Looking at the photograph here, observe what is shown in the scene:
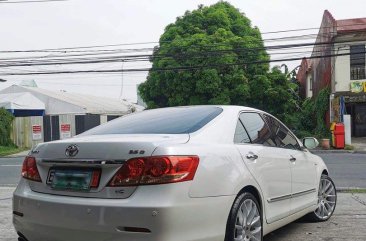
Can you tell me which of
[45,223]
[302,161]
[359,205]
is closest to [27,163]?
[45,223]

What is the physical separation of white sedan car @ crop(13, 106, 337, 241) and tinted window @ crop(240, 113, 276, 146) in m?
0.02

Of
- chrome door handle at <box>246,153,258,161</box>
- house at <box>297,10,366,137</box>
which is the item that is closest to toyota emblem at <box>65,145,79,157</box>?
chrome door handle at <box>246,153,258,161</box>

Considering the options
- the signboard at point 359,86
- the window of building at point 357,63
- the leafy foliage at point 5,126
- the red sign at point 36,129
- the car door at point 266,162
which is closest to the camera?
the car door at point 266,162

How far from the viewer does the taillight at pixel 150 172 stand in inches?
123

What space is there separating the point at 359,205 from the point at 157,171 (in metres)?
4.54

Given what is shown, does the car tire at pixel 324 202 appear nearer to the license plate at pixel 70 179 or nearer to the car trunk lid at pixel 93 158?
the car trunk lid at pixel 93 158

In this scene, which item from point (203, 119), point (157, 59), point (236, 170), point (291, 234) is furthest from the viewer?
point (157, 59)

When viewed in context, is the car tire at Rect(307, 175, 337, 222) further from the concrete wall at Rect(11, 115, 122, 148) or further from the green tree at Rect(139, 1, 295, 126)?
the concrete wall at Rect(11, 115, 122, 148)

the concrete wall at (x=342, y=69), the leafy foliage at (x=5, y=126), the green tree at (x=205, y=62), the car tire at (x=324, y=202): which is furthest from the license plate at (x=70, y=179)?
the leafy foliage at (x=5, y=126)

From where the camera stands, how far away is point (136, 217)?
303 cm

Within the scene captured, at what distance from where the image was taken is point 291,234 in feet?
16.4

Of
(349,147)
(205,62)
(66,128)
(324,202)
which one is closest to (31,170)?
(324,202)

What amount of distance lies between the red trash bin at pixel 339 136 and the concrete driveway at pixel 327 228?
15210 mm

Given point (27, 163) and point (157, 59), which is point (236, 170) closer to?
point (27, 163)
